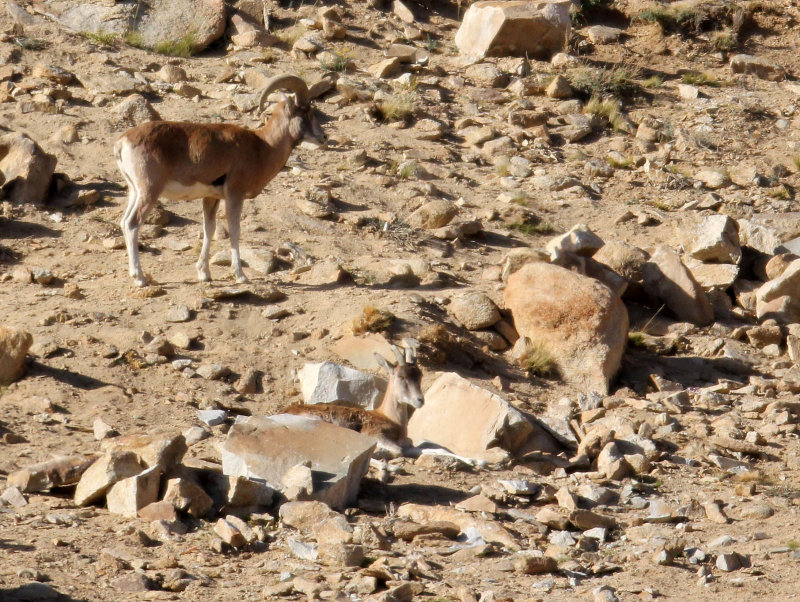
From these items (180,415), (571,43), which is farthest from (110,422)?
(571,43)

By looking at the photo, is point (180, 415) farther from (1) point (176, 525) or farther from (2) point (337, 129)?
(2) point (337, 129)

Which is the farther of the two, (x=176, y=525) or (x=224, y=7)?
(x=224, y=7)

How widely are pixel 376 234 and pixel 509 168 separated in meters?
3.35

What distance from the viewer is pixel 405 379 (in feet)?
34.4

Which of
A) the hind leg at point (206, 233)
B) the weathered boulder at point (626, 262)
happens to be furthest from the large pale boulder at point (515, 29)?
the hind leg at point (206, 233)

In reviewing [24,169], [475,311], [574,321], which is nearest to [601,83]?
[574,321]

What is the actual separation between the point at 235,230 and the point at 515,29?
868 cm

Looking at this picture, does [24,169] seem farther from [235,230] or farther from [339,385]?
[339,385]

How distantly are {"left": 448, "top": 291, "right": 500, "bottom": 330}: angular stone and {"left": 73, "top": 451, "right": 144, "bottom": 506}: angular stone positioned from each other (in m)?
5.37

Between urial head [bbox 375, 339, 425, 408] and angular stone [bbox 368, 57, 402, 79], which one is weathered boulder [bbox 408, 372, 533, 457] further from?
angular stone [bbox 368, 57, 402, 79]

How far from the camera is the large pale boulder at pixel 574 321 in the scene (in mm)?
12258

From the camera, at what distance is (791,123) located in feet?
64.2

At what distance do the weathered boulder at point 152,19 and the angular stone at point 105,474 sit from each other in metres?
12.5

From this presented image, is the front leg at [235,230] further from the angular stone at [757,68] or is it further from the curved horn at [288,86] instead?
the angular stone at [757,68]
